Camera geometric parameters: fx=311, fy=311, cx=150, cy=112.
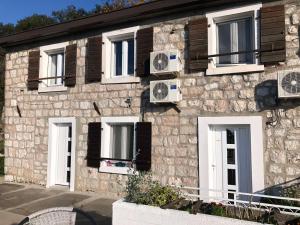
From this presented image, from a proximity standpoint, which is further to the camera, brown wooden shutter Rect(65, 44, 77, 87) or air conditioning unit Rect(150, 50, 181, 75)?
brown wooden shutter Rect(65, 44, 77, 87)

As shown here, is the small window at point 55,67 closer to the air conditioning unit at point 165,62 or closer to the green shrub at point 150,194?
the air conditioning unit at point 165,62

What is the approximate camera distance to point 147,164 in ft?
25.6

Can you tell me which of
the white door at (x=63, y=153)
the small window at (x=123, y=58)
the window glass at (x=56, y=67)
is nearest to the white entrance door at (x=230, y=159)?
the small window at (x=123, y=58)

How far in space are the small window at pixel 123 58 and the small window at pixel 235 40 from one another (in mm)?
2511

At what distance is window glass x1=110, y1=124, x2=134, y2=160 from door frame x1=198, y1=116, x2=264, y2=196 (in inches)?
81.7

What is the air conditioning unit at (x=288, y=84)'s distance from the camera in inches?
233

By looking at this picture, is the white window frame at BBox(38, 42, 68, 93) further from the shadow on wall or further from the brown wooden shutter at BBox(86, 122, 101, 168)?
the shadow on wall

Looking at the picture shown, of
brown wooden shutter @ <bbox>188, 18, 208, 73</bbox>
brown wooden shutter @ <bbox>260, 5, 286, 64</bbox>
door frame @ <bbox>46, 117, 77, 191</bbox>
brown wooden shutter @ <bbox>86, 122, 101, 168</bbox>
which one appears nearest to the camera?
brown wooden shutter @ <bbox>260, 5, 286, 64</bbox>

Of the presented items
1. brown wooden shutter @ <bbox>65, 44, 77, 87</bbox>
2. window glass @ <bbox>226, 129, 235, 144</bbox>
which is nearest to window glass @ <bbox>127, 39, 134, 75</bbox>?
brown wooden shutter @ <bbox>65, 44, 77, 87</bbox>

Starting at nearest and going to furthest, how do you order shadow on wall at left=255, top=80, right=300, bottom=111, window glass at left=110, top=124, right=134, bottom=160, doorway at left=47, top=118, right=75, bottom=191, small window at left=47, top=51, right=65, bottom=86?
shadow on wall at left=255, top=80, right=300, bottom=111 → window glass at left=110, top=124, right=134, bottom=160 → doorway at left=47, top=118, right=75, bottom=191 → small window at left=47, top=51, right=65, bottom=86

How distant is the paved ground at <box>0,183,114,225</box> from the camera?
6600mm

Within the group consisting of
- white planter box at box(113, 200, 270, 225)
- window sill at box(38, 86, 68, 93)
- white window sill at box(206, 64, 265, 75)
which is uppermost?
white window sill at box(206, 64, 265, 75)

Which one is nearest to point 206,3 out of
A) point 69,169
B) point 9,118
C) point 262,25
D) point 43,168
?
point 262,25

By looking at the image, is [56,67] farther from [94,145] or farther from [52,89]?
[94,145]
